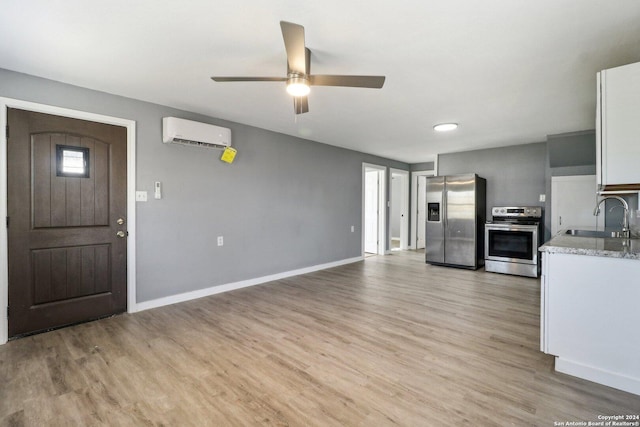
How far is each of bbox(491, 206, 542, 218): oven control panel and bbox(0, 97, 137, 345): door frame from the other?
5.68 m

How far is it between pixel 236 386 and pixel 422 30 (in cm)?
264

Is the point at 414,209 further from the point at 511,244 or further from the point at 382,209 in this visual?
the point at 511,244

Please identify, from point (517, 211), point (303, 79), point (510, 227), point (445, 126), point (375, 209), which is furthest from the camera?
point (375, 209)

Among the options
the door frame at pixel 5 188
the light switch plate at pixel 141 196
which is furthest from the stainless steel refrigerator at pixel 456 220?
the door frame at pixel 5 188

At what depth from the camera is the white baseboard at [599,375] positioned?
1860 mm

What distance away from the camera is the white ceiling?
174 centimetres

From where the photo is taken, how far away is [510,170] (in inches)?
215

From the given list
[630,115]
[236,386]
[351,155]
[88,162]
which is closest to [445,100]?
[630,115]

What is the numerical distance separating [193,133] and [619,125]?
3.85 m

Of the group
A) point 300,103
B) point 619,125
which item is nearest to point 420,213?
point 619,125

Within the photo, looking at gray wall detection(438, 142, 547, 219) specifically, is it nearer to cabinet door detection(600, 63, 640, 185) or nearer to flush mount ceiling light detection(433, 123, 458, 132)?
flush mount ceiling light detection(433, 123, 458, 132)

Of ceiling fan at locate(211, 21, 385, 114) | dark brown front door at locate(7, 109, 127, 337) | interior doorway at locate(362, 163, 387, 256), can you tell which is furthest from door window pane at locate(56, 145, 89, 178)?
interior doorway at locate(362, 163, 387, 256)

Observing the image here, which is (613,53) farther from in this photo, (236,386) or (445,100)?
(236,386)

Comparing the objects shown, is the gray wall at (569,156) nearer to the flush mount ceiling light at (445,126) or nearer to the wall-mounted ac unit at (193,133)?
Answer: the flush mount ceiling light at (445,126)
